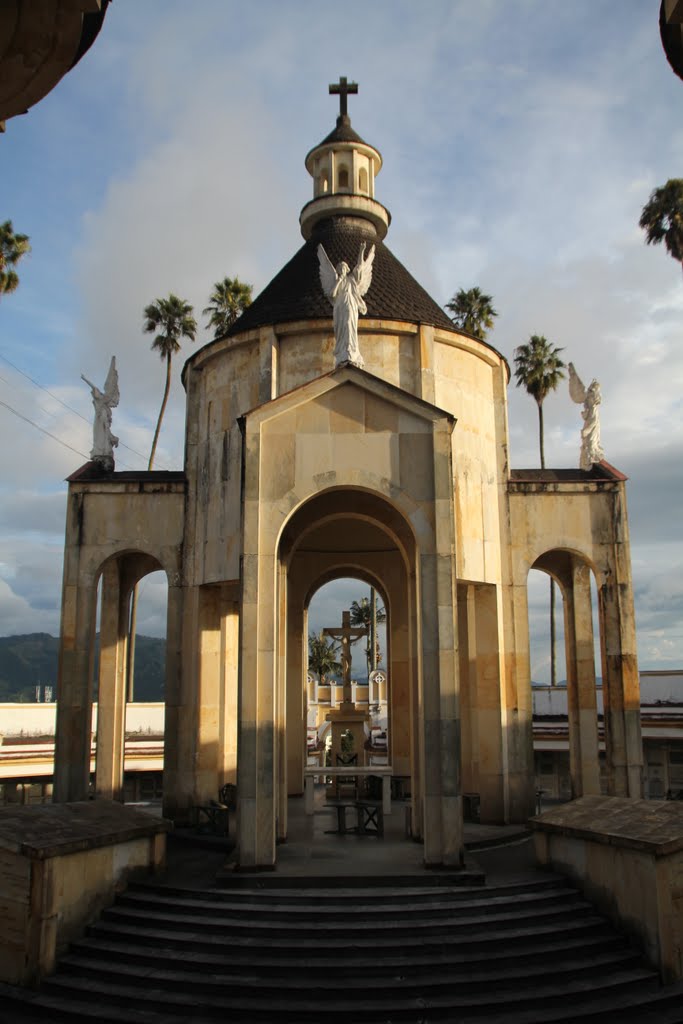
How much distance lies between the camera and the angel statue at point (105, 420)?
23797 millimetres

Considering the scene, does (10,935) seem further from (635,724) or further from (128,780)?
(128,780)

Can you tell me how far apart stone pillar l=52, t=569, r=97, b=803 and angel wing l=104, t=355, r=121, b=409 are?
4980 mm

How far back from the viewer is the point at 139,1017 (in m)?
10.5

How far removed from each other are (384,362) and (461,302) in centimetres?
2439

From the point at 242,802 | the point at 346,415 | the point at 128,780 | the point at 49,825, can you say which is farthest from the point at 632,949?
the point at 128,780

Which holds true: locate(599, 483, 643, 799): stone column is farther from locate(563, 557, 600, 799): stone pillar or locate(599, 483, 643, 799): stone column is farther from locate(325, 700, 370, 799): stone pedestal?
locate(325, 700, 370, 799): stone pedestal

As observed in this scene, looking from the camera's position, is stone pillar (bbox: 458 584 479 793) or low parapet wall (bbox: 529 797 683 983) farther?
stone pillar (bbox: 458 584 479 793)

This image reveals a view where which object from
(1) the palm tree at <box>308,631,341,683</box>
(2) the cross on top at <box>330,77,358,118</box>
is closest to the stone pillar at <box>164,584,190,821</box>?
(2) the cross on top at <box>330,77,358,118</box>

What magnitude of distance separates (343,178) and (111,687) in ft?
59.2

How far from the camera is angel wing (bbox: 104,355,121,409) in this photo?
80.3 ft

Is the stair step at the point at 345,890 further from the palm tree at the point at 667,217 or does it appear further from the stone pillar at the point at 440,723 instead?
the palm tree at the point at 667,217

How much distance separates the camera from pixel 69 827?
1298 cm

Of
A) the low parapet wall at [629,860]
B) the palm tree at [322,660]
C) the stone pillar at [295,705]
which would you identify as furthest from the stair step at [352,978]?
the palm tree at [322,660]

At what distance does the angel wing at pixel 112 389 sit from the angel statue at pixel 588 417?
13.2m
